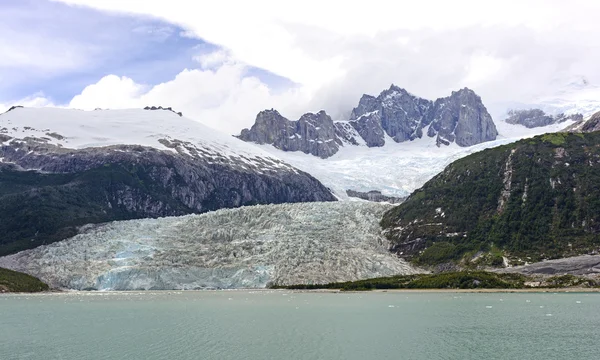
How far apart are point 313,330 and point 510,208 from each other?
98.5 meters

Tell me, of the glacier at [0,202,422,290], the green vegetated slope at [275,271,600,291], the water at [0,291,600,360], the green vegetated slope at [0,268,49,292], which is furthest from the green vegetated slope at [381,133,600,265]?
the green vegetated slope at [0,268,49,292]

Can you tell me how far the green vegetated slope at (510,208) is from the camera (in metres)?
130

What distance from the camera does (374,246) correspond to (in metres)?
150

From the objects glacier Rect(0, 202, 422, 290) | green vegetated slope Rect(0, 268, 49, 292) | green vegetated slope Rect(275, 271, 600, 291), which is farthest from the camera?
glacier Rect(0, 202, 422, 290)

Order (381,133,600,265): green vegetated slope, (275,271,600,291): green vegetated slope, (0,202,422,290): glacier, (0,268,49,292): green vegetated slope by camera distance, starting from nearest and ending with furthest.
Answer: (275,271,600,291): green vegetated slope, (0,268,49,292): green vegetated slope, (381,133,600,265): green vegetated slope, (0,202,422,290): glacier

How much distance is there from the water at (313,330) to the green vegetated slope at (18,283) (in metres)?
37.0

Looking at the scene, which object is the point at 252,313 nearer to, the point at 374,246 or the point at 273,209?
the point at 374,246

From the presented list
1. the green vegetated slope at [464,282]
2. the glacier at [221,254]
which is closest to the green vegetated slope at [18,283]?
the glacier at [221,254]

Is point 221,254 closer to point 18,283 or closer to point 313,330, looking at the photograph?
point 18,283

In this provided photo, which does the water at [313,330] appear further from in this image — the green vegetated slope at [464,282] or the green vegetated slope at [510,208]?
the green vegetated slope at [510,208]

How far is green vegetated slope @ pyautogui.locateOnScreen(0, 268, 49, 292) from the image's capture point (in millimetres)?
122625

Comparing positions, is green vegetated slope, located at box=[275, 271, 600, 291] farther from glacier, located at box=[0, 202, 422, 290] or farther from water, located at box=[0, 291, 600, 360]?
water, located at box=[0, 291, 600, 360]

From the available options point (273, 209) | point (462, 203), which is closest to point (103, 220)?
point (273, 209)

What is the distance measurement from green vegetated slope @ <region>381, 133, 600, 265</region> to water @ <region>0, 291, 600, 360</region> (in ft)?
144
